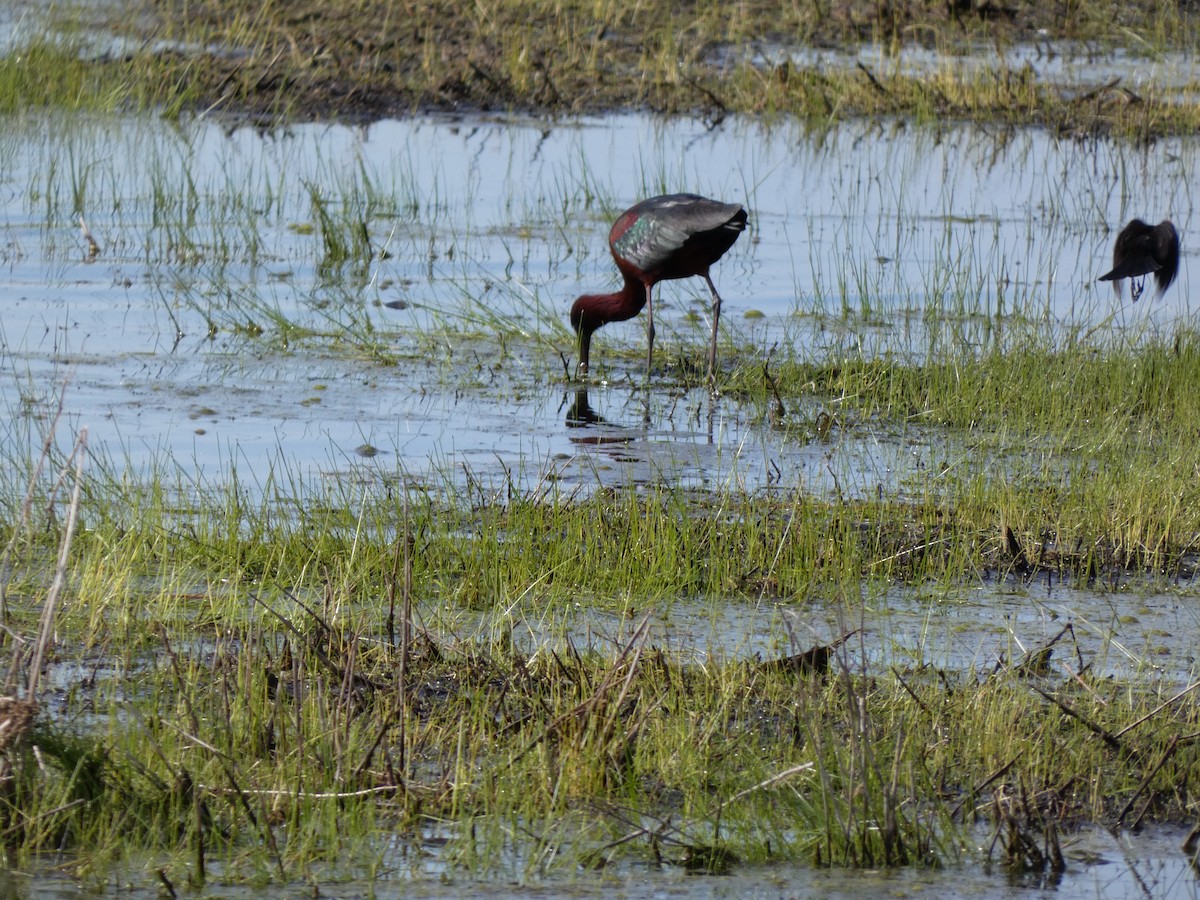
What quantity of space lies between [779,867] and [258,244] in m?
7.22

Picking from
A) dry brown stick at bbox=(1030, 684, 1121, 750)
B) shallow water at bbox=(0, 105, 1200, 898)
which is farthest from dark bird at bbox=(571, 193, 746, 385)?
dry brown stick at bbox=(1030, 684, 1121, 750)

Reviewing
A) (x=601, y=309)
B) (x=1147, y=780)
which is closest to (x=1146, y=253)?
(x=601, y=309)

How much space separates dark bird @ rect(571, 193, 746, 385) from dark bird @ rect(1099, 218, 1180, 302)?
5.52 feet

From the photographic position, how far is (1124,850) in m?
3.61

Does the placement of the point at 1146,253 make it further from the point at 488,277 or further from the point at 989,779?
the point at 989,779

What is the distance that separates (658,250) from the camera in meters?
8.32

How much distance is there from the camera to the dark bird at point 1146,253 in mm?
7770

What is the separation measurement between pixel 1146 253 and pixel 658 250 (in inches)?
86.7

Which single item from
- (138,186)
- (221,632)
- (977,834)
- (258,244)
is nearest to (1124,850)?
(977,834)

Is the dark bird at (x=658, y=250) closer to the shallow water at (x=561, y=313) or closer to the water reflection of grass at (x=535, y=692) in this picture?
the shallow water at (x=561, y=313)

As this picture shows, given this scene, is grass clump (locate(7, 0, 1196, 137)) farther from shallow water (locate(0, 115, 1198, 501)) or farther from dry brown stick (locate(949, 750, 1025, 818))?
dry brown stick (locate(949, 750, 1025, 818))

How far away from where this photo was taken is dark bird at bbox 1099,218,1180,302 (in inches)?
306

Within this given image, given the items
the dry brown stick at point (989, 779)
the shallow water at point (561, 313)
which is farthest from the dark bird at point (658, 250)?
the dry brown stick at point (989, 779)

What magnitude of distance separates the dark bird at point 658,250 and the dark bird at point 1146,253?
5.52 ft
